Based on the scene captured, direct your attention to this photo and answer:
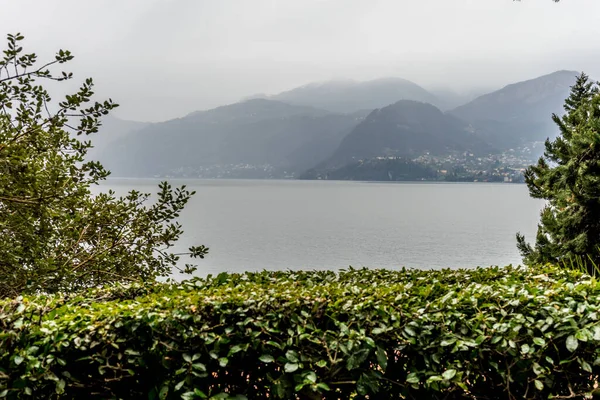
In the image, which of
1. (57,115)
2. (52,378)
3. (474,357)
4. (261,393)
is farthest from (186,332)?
(57,115)

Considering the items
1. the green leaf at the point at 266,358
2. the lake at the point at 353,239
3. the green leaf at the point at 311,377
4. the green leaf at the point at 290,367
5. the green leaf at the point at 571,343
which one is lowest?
the lake at the point at 353,239

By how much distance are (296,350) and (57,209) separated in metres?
4.02

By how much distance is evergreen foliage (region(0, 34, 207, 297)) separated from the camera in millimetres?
4520

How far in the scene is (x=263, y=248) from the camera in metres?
40.8

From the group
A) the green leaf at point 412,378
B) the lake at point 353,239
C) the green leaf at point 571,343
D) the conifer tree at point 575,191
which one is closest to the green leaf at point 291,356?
the green leaf at point 412,378

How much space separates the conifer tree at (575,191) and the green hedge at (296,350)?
240 inches

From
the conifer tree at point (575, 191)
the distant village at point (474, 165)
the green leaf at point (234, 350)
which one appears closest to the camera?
the green leaf at point (234, 350)

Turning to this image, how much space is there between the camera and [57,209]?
17.1ft

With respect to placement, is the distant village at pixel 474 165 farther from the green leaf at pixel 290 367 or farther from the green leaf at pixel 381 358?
the green leaf at pixel 290 367

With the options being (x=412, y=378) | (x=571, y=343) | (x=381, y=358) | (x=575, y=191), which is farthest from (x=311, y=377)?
(x=575, y=191)

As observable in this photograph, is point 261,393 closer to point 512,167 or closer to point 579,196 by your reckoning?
point 579,196

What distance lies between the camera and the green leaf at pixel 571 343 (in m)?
2.54

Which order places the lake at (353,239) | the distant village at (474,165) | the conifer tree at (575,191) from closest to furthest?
1. the conifer tree at (575,191)
2. the lake at (353,239)
3. the distant village at (474,165)

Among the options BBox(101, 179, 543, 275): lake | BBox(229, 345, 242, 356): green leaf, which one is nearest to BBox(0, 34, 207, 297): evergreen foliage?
BBox(229, 345, 242, 356): green leaf
